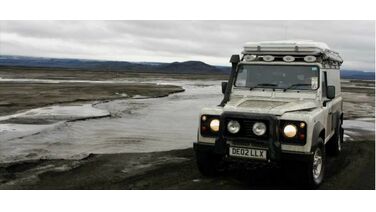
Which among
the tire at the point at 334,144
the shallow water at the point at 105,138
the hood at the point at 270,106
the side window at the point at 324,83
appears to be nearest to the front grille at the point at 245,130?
the hood at the point at 270,106

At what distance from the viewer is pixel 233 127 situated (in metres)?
6.80

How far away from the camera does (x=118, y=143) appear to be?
1156cm

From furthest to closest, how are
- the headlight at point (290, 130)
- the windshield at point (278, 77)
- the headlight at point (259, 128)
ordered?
the windshield at point (278, 77) < the headlight at point (259, 128) < the headlight at point (290, 130)

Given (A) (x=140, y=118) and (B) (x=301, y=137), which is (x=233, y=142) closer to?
(B) (x=301, y=137)

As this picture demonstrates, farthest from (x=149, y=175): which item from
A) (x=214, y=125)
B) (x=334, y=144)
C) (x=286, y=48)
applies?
(x=334, y=144)

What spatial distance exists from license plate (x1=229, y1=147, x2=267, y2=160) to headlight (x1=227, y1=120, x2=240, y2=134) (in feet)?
1.01

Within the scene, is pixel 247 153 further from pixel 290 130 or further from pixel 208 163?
pixel 208 163

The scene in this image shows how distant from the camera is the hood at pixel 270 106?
677 centimetres

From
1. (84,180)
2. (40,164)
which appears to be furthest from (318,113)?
(40,164)

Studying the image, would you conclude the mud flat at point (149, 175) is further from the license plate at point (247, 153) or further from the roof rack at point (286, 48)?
the roof rack at point (286, 48)

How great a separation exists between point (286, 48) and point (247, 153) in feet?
8.51

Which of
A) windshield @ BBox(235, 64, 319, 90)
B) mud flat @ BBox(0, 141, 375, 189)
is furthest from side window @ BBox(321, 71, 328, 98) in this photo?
mud flat @ BBox(0, 141, 375, 189)

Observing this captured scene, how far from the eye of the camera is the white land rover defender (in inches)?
257

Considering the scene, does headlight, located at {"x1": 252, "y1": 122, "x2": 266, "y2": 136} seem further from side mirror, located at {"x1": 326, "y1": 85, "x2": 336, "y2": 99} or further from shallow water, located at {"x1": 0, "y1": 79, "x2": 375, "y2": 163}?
shallow water, located at {"x1": 0, "y1": 79, "x2": 375, "y2": 163}
